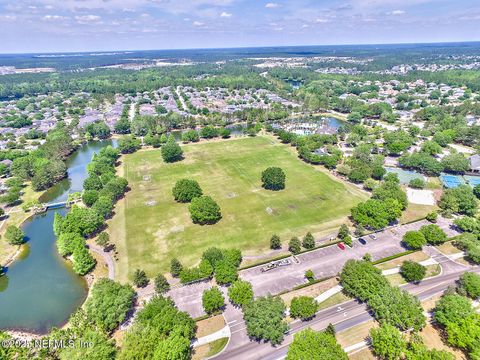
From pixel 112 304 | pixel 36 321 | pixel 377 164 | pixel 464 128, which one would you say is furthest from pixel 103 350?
pixel 464 128

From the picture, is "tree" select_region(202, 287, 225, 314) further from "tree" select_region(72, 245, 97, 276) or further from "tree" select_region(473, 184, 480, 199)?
"tree" select_region(473, 184, 480, 199)

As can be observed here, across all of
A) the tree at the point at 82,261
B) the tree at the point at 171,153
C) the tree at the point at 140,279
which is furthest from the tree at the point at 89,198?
the tree at the point at 140,279

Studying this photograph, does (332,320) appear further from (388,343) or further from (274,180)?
(274,180)

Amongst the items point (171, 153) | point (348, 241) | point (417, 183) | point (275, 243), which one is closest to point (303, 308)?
point (275, 243)

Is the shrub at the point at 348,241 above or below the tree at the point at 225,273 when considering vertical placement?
below

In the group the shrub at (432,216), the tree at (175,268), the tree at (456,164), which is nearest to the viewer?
the tree at (175,268)

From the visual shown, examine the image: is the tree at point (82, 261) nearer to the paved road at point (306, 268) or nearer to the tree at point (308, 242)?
the paved road at point (306, 268)

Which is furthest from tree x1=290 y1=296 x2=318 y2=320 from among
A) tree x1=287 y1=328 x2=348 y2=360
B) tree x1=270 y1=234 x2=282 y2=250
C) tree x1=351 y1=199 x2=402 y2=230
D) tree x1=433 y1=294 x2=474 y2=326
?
tree x1=351 y1=199 x2=402 y2=230
